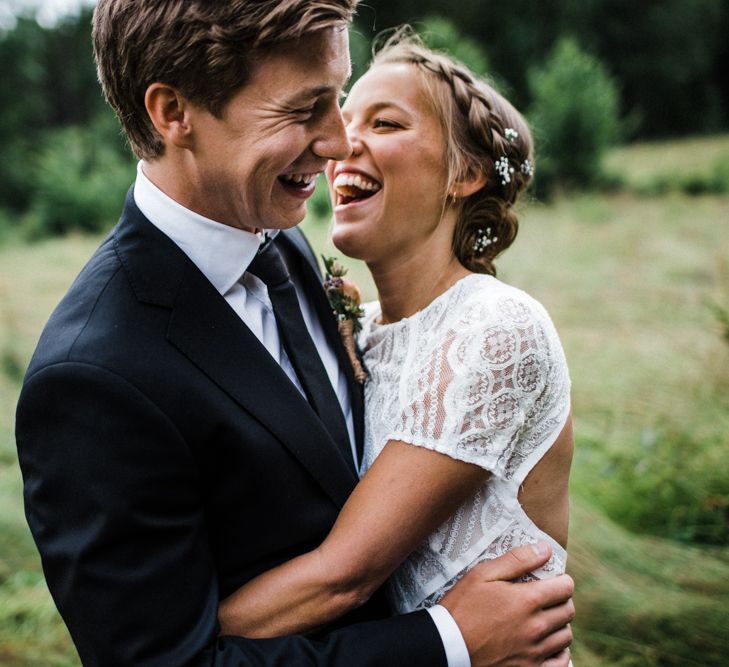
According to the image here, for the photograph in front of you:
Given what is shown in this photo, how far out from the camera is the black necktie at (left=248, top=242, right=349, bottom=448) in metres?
1.94

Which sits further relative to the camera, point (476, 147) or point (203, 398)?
point (476, 147)

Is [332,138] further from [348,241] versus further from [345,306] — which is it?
[345,306]

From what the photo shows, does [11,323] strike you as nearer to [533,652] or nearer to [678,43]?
[533,652]

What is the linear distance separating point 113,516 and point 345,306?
3.86 ft

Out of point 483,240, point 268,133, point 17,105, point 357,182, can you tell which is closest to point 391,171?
point 357,182

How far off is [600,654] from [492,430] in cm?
227

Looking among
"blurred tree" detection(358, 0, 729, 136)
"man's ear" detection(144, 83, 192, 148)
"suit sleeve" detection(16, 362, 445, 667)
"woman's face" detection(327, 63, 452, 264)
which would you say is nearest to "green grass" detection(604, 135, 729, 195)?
"blurred tree" detection(358, 0, 729, 136)

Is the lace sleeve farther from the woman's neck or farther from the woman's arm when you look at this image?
the woman's neck

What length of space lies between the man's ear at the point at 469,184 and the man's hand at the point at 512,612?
3.74ft

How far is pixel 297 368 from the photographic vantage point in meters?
1.95

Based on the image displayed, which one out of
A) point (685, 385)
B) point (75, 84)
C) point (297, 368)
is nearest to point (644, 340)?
point (685, 385)

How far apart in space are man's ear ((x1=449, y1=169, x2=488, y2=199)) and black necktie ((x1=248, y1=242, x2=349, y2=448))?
2.24ft

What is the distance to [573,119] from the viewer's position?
63.1 feet

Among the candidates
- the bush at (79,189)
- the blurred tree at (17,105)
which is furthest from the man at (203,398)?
the blurred tree at (17,105)
